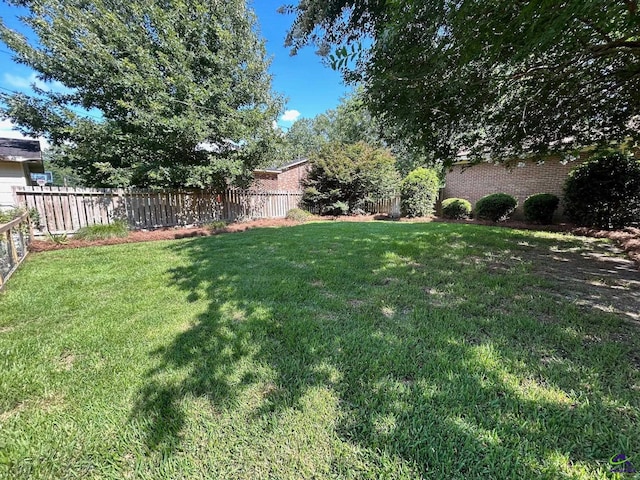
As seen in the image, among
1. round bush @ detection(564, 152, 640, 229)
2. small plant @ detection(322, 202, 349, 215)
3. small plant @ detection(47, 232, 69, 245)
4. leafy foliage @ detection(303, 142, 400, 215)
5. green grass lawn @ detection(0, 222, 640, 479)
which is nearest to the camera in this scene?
green grass lawn @ detection(0, 222, 640, 479)

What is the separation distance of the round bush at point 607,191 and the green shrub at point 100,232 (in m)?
13.8

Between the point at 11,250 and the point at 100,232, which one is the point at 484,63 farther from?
the point at 100,232

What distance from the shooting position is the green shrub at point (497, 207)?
10430mm

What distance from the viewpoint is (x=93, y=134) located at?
8.69m

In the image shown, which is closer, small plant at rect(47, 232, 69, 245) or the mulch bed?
the mulch bed

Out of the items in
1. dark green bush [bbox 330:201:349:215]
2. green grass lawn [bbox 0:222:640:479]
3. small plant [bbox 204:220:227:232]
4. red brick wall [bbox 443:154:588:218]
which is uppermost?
red brick wall [bbox 443:154:588:218]

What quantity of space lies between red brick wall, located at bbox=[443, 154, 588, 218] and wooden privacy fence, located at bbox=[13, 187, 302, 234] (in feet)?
29.3

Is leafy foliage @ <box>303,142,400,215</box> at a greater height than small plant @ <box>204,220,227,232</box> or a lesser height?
greater

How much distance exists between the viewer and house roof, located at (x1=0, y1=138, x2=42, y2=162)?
8.43 m

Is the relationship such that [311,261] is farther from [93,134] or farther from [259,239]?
[93,134]

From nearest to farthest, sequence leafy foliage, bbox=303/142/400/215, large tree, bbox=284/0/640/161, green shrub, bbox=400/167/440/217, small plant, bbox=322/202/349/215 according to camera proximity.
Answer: large tree, bbox=284/0/640/161 → green shrub, bbox=400/167/440/217 → leafy foliage, bbox=303/142/400/215 → small plant, bbox=322/202/349/215

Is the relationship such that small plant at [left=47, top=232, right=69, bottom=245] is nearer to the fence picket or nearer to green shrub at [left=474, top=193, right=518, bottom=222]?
the fence picket

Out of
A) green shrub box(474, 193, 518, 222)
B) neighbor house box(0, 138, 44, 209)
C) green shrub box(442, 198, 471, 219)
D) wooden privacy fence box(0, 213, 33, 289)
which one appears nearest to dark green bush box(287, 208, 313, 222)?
green shrub box(442, 198, 471, 219)

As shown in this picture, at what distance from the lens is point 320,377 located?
6.39 feet
